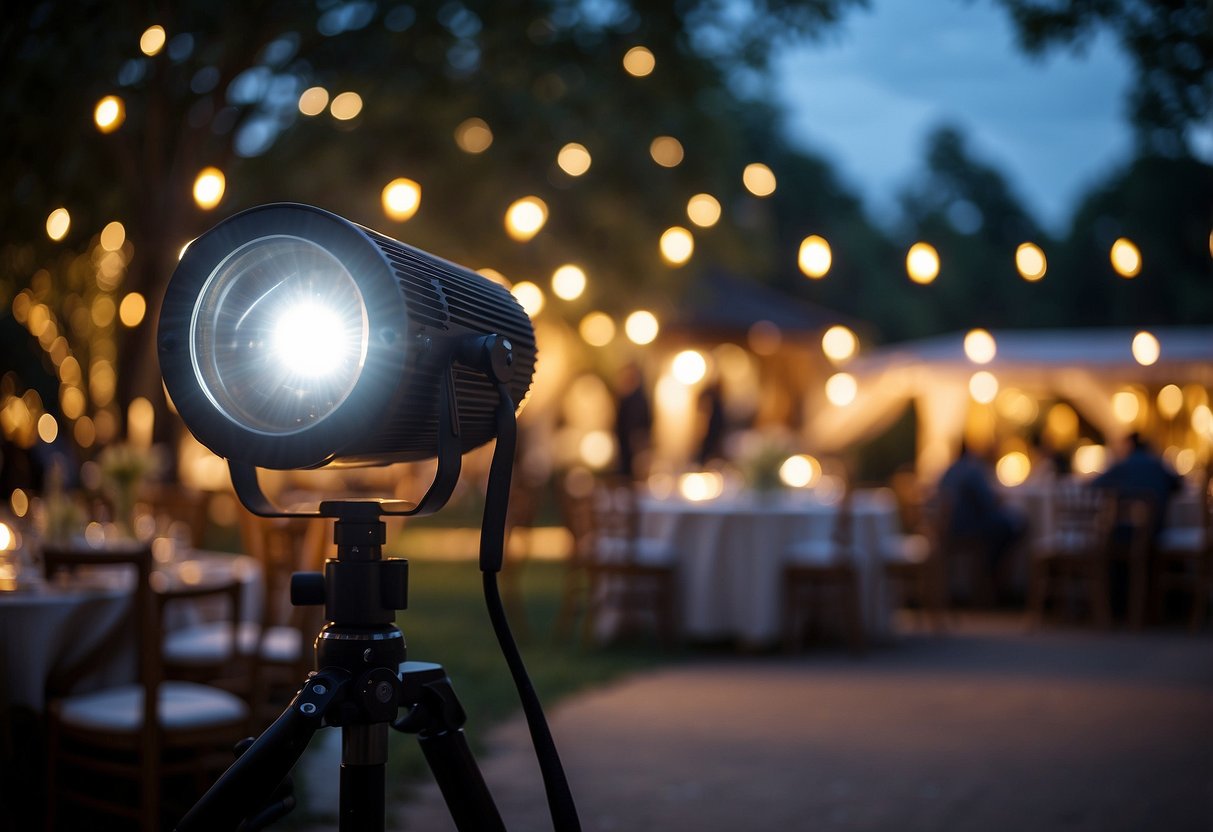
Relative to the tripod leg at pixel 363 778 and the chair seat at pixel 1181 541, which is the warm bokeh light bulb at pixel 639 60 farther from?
the tripod leg at pixel 363 778

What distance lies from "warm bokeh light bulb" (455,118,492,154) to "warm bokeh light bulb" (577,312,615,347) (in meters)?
3.00

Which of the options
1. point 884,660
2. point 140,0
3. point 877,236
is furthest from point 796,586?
point 877,236

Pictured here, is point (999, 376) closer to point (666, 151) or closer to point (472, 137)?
point (666, 151)

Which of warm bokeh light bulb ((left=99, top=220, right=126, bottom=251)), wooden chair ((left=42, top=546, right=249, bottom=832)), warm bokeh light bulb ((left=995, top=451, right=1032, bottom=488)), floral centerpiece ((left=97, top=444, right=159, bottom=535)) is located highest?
warm bokeh light bulb ((left=99, top=220, right=126, bottom=251))

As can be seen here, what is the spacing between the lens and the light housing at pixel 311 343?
3.89ft

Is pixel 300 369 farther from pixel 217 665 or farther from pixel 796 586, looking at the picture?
pixel 796 586

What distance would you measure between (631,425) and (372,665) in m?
10.9

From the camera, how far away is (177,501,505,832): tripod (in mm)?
1223

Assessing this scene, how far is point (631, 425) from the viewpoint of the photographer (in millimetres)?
12219

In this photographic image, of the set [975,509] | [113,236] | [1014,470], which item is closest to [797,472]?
[975,509]

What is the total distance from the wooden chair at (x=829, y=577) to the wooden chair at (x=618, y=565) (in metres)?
0.71

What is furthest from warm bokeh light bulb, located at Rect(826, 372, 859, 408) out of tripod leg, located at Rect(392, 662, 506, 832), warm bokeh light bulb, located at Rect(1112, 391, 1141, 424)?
tripod leg, located at Rect(392, 662, 506, 832)

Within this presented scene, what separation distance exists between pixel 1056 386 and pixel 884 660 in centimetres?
780

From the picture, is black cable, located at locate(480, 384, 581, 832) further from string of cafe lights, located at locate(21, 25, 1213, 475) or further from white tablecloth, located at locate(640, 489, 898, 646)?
white tablecloth, located at locate(640, 489, 898, 646)
